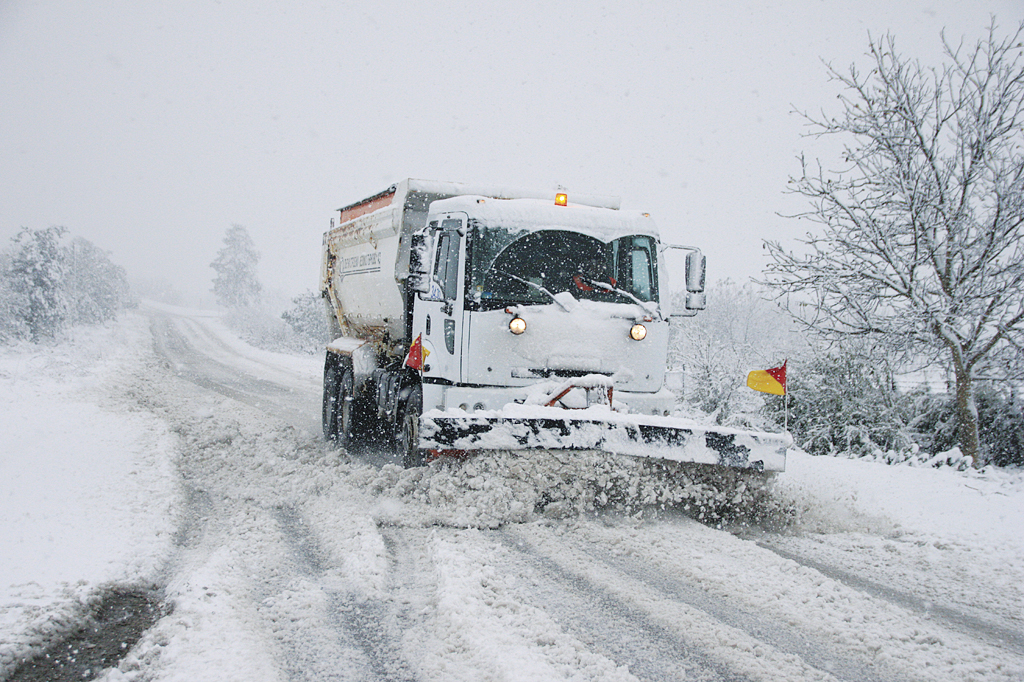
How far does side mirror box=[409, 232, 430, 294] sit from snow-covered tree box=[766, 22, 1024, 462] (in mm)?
4663

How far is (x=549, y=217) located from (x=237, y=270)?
248 ft

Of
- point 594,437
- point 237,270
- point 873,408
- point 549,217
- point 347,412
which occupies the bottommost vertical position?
point 347,412

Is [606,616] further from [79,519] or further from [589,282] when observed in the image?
[79,519]

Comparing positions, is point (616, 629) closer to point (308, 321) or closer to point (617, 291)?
point (617, 291)

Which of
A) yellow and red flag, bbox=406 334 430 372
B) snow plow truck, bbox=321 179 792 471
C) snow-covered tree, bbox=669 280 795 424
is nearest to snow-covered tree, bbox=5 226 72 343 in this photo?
snow-covered tree, bbox=669 280 795 424

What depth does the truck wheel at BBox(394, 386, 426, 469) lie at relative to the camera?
5.85m

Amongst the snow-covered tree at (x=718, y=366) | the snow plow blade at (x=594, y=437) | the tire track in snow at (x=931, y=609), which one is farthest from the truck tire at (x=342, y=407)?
the snow-covered tree at (x=718, y=366)

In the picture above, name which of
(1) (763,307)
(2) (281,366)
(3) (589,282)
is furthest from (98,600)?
(1) (763,307)

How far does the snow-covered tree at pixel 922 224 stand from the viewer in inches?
287

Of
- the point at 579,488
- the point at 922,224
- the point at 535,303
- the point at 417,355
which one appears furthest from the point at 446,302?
the point at 922,224

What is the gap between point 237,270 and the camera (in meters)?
74.7

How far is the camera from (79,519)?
4582 millimetres

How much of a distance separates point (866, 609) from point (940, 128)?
6486 millimetres

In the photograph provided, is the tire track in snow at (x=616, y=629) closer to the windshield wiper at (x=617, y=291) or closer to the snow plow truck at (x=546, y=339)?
the snow plow truck at (x=546, y=339)
